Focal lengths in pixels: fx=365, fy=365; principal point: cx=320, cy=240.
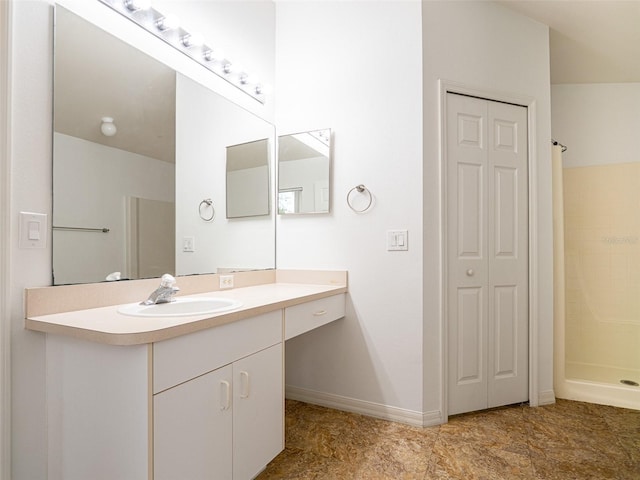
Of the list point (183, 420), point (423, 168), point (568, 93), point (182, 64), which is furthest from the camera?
point (568, 93)

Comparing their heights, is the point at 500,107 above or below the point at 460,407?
above

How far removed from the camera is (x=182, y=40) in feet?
6.05

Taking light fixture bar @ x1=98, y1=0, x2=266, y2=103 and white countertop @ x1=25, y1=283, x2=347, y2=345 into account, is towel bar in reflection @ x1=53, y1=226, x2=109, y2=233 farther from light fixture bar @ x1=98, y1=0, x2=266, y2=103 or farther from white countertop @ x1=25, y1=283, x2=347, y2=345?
light fixture bar @ x1=98, y1=0, x2=266, y2=103

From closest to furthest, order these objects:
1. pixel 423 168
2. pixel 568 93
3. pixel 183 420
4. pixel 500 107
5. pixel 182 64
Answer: pixel 183 420 → pixel 182 64 → pixel 423 168 → pixel 500 107 → pixel 568 93

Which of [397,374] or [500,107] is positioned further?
[500,107]

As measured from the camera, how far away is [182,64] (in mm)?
1861

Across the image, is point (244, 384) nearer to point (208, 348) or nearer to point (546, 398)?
point (208, 348)

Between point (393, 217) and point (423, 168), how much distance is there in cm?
32

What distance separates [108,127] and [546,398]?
2.89 metres

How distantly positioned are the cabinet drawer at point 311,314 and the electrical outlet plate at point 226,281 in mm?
512

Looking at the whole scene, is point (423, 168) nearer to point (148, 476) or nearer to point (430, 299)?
point (430, 299)

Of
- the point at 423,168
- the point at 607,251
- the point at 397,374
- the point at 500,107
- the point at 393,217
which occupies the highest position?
the point at 500,107

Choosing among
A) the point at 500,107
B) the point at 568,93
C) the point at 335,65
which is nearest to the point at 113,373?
the point at 335,65

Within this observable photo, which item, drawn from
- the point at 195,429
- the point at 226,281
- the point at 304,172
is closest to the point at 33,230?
the point at 195,429
